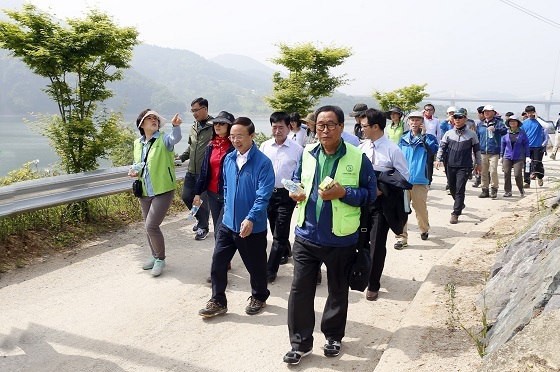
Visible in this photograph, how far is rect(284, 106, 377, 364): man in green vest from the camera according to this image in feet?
11.9

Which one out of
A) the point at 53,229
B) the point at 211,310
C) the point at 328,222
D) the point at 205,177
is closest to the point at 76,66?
the point at 53,229

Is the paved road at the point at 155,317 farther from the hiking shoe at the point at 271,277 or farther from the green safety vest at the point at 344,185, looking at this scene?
the green safety vest at the point at 344,185

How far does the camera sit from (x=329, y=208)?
12.0 feet

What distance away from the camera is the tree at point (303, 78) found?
17.0 m

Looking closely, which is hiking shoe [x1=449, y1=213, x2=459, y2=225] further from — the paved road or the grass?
the grass

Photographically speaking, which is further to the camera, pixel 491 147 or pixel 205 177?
pixel 491 147

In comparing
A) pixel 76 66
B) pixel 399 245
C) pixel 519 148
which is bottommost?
pixel 399 245

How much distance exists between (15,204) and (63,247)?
3.10 ft

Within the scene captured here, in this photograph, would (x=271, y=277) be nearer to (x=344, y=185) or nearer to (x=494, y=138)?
(x=344, y=185)

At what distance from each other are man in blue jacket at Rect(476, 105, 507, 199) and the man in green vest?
8.28m

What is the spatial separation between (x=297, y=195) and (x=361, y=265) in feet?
2.57

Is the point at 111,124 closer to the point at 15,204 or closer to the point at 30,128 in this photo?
the point at 30,128

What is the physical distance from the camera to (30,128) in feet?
22.6

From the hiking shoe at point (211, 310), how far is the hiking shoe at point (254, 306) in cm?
27
